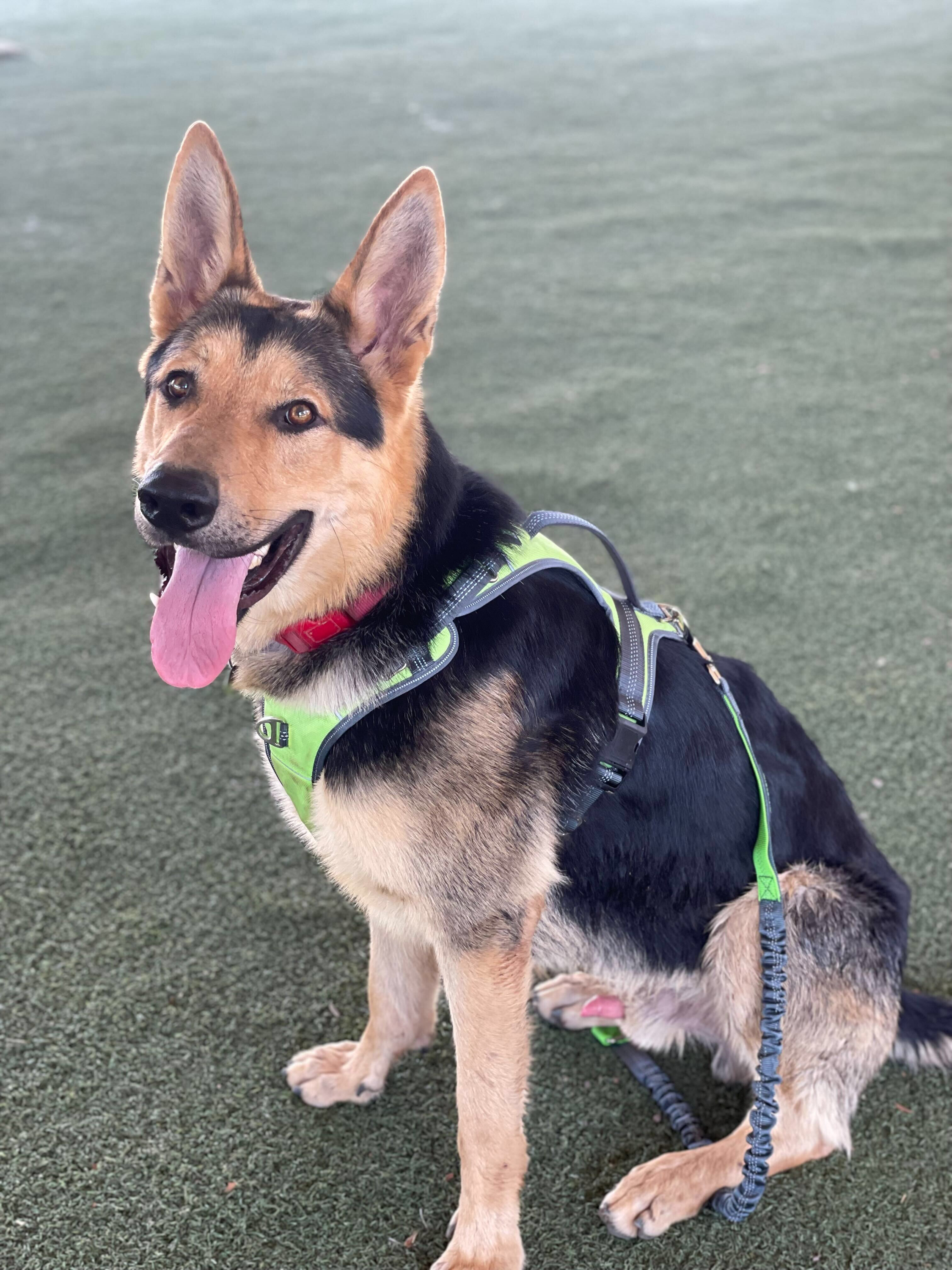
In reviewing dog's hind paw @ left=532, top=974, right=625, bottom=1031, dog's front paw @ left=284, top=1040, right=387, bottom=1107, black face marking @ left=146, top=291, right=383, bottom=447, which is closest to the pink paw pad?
dog's hind paw @ left=532, top=974, right=625, bottom=1031

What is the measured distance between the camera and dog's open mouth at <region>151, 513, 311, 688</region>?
1.90 meters

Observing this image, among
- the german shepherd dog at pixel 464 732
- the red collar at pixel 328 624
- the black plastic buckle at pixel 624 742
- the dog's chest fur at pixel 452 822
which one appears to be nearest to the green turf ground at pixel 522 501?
the german shepherd dog at pixel 464 732

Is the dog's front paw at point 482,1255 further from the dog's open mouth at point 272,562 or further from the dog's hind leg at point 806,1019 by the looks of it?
the dog's open mouth at point 272,562

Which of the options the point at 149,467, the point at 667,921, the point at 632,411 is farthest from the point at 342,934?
the point at 632,411

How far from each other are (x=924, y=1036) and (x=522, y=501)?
10.7 ft

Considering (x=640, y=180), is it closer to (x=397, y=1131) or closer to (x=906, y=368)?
(x=906, y=368)

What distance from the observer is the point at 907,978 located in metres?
2.83

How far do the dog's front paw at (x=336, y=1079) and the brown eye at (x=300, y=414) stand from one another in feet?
5.28

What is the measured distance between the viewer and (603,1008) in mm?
2658

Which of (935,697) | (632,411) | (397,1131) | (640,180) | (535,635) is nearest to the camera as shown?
(535,635)

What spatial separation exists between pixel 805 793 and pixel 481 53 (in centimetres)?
1392

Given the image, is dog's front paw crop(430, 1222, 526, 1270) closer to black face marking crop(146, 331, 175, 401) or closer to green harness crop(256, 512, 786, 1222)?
green harness crop(256, 512, 786, 1222)

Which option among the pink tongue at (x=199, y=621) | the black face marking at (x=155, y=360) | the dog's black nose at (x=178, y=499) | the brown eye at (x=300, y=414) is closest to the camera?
the dog's black nose at (x=178, y=499)

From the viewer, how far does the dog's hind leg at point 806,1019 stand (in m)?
2.23
